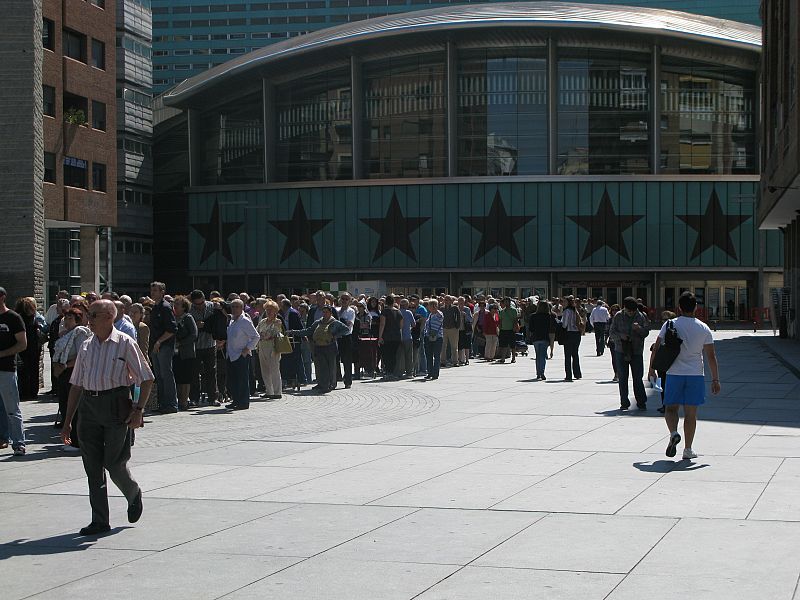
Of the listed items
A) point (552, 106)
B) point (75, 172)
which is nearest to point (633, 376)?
point (75, 172)

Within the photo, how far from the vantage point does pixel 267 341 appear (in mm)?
21641

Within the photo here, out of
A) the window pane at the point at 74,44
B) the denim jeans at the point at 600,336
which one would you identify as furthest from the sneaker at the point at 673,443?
the window pane at the point at 74,44

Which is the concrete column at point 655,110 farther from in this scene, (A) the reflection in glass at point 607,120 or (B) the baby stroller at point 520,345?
(B) the baby stroller at point 520,345

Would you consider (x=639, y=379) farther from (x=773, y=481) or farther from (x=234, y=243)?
(x=234, y=243)

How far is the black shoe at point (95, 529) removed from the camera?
8992mm

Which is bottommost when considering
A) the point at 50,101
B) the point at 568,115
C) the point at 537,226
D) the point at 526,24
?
the point at 537,226

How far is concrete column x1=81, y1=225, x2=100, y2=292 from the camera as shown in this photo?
157 feet

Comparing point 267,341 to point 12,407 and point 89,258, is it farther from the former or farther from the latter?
point 89,258

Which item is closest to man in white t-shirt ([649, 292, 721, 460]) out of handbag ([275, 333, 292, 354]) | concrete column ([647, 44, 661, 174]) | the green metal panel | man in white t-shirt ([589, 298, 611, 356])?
handbag ([275, 333, 292, 354])

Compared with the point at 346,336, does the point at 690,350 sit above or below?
above

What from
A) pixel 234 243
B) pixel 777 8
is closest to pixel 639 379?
pixel 777 8

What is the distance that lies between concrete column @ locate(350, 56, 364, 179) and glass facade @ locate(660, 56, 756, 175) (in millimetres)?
19664

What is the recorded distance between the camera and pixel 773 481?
37.2 ft

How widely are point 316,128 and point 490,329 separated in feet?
164
